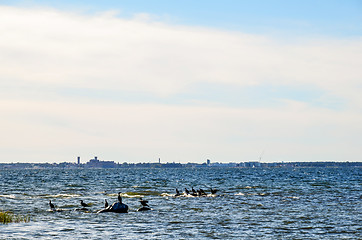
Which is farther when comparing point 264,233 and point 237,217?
point 237,217

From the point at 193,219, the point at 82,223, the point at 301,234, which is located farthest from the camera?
the point at 193,219

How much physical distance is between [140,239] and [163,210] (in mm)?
16108

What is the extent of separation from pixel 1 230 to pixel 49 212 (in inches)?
444

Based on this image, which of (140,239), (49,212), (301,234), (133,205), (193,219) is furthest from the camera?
(133,205)

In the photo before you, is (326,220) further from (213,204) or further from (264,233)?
(213,204)

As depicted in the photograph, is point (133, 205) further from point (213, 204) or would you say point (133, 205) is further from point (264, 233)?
point (264, 233)

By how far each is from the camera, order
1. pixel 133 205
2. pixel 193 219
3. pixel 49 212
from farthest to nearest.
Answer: pixel 133 205, pixel 49 212, pixel 193 219

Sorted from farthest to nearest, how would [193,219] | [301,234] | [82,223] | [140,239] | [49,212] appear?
[49,212] < [193,219] < [82,223] < [301,234] < [140,239]

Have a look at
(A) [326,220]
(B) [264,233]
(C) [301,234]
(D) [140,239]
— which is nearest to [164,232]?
(D) [140,239]

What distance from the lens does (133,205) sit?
49.8m

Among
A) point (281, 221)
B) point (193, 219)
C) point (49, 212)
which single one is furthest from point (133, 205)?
point (281, 221)

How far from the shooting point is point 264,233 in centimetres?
3092

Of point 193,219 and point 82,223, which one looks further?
point 193,219

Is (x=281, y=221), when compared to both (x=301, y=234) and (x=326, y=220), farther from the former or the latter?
(x=301, y=234)
